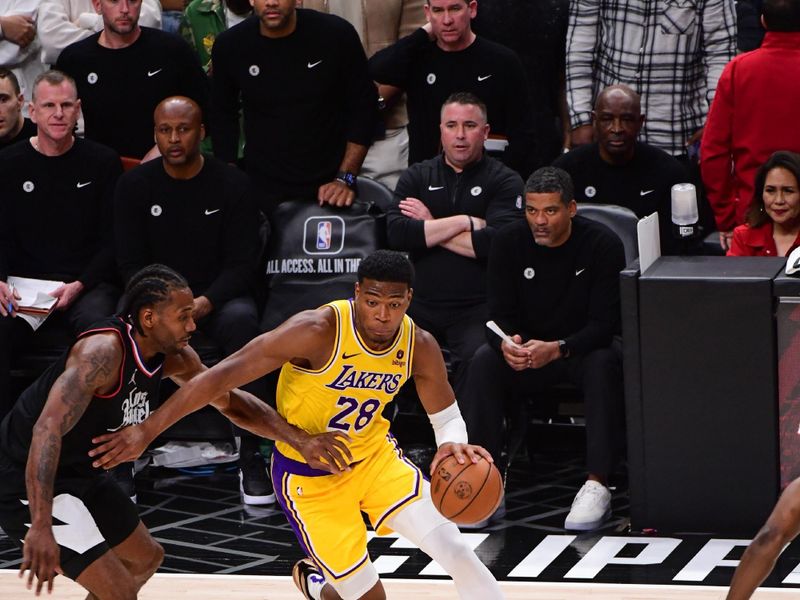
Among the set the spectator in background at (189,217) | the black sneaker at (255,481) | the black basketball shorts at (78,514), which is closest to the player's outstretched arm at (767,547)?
the black basketball shorts at (78,514)

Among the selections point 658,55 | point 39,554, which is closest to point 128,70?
point 658,55

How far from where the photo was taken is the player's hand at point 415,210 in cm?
696

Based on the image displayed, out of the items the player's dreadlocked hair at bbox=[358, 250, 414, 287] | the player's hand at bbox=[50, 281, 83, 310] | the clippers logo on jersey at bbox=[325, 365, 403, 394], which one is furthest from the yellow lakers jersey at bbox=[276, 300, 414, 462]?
the player's hand at bbox=[50, 281, 83, 310]

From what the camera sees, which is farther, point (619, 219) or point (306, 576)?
point (619, 219)

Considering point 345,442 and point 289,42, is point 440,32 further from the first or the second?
point 345,442

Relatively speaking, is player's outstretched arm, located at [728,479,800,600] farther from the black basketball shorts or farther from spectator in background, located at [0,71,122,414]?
spectator in background, located at [0,71,122,414]

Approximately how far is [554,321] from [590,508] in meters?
0.90

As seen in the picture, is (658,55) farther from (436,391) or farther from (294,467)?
(294,467)

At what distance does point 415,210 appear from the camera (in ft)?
22.8

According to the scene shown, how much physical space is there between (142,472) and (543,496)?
2002 mm

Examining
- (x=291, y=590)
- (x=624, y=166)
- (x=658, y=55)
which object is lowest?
(x=291, y=590)

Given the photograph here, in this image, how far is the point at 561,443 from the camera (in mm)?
7246

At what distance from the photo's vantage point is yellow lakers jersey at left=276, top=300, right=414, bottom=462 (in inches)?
193

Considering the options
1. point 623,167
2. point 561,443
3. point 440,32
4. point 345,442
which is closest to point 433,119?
point 440,32
